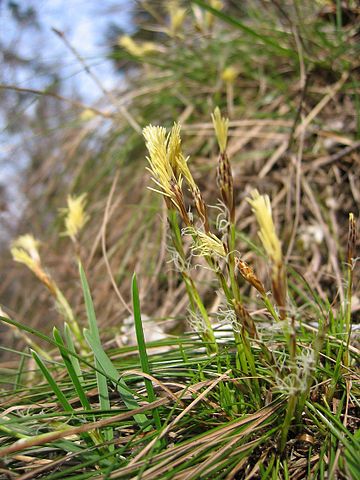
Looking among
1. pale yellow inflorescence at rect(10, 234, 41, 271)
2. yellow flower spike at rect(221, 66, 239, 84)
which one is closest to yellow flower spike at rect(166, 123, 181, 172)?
pale yellow inflorescence at rect(10, 234, 41, 271)

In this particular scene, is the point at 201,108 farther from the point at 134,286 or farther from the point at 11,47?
the point at 11,47

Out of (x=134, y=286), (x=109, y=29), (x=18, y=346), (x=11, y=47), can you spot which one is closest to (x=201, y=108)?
(x=18, y=346)

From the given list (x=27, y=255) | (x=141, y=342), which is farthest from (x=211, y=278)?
(x=141, y=342)

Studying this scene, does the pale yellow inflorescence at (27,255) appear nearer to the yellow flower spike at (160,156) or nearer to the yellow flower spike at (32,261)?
the yellow flower spike at (32,261)

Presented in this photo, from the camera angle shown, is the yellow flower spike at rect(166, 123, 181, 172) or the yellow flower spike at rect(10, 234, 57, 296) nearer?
the yellow flower spike at rect(166, 123, 181, 172)

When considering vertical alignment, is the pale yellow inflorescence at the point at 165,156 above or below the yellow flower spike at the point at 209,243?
above

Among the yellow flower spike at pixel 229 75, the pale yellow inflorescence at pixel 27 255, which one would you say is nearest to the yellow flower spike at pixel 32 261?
the pale yellow inflorescence at pixel 27 255

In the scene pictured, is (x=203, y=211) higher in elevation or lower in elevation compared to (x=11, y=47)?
lower

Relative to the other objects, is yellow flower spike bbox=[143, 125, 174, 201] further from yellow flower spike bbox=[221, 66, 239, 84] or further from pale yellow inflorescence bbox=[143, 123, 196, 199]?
yellow flower spike bbox=[221, 66, 239, 84]
